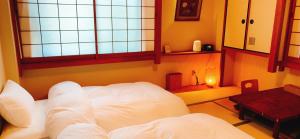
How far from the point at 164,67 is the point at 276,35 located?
1872 mm

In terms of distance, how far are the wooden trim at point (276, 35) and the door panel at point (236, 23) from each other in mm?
612

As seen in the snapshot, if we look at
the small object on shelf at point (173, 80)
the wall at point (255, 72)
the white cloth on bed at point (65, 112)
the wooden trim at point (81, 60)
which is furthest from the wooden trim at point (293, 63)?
the white cloth on bed at point (65, 112)

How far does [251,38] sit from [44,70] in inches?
130

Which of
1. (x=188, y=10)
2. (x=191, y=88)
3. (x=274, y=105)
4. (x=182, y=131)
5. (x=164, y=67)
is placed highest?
(x=188, y=10)

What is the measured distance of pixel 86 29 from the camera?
3.33 meters

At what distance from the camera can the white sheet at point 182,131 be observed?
1685 millimetres

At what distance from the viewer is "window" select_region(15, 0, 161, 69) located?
303 cm

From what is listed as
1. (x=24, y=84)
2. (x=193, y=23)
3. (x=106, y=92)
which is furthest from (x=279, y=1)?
(x=24, y=84)

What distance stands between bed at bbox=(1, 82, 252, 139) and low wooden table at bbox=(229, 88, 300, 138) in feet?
3.10

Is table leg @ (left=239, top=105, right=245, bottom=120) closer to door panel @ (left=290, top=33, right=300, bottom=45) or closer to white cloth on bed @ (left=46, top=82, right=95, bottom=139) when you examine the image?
door panel @ (left=290, top=33, right=300, bottom=45)

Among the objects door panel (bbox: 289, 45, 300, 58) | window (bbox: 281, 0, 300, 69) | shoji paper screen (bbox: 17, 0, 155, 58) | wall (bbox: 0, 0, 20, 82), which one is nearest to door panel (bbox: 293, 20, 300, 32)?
window (bbox: 281, 0, 300, 69)

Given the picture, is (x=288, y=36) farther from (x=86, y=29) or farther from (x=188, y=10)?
(x=86, y=29)

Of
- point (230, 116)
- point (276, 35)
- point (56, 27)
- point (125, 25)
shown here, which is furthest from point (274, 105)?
point (56, 27)

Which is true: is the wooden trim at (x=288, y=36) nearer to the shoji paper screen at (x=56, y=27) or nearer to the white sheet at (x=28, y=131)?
the shoji paper screen at (x=56, y=27)
